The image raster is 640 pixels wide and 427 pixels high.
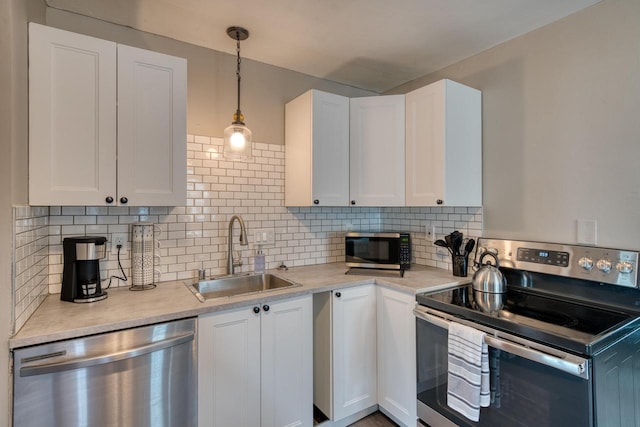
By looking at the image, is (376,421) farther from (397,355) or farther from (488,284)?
(488,284)

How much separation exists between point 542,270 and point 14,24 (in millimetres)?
2695

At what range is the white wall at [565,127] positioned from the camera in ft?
5.14

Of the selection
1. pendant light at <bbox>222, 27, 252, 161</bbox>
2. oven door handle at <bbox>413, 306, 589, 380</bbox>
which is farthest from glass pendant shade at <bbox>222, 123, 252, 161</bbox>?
oven door handle at <bbox>413, 306, 589, 380</bbox>

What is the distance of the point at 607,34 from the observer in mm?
1625

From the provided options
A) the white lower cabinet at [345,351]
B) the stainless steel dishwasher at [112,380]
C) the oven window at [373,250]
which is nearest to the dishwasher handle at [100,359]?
the stainless steel dishwasher at [112,380]

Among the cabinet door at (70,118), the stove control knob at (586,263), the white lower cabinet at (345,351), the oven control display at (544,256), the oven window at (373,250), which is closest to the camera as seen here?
the cabinet door at (70,118)

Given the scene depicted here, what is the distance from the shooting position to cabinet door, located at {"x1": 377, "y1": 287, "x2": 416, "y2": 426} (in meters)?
1.84

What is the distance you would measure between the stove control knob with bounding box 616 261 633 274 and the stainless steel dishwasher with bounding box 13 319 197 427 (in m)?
2.03

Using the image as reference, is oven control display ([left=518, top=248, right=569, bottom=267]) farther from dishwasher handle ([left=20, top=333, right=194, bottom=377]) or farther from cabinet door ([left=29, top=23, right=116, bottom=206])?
cabinet door ([left=29, top=23, right=116, bottom=206])

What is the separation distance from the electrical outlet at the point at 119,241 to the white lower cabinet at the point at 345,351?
118 cm

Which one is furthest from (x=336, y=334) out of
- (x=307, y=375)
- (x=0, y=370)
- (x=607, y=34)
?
(x=607, y=34)

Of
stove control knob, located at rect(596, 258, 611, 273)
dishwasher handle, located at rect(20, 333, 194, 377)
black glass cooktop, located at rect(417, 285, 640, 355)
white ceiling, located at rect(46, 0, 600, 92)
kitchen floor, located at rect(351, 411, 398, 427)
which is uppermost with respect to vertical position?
white ceiling, located at rect(46, 0, 600, 92)

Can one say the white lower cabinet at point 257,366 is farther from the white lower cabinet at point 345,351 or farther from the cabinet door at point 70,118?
the cabinet door at point 70,118

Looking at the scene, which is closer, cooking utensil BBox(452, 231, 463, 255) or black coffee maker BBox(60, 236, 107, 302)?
black coffee maker BBox(60, 236, 107, 302)
